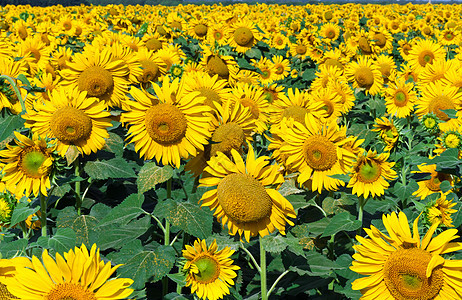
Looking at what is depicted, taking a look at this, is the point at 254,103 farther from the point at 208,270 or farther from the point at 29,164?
the point at 29,164

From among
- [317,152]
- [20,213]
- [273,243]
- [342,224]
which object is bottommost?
[273,243]

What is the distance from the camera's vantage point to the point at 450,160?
2.77m

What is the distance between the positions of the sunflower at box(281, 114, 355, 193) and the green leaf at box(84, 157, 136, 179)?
109cm

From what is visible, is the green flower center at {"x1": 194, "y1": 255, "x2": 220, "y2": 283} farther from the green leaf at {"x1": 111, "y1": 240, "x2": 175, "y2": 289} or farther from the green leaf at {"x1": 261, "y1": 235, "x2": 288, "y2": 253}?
the green leaf at {"x1": 261, "y1": 235, "x2": 288, "y2": 253}

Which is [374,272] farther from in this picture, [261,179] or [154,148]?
[154,148]

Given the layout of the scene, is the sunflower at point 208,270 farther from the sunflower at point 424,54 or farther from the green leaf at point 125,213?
the sunflower at point 424,54

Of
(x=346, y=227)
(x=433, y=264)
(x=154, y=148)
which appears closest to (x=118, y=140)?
(x=154, y=148)

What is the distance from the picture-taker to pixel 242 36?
5.68m

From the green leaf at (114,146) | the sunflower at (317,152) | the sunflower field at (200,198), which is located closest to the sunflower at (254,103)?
the sunflower field at (200,198)

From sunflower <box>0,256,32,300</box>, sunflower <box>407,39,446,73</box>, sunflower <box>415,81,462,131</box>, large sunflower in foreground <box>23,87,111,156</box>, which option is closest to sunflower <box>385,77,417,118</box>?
sunflower <box>415,81,462,131</box>

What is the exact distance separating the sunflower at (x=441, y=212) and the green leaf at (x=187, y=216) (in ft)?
4.48

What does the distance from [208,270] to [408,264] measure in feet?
3.56

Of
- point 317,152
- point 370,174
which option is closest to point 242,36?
point 317,152

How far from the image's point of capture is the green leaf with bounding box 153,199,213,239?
2203mm
